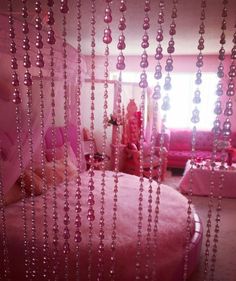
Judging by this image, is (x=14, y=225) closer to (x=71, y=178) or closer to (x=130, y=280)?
(x=130, y=280)

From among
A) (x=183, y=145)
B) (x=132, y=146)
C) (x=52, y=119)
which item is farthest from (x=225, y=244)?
(x=183, y=145)

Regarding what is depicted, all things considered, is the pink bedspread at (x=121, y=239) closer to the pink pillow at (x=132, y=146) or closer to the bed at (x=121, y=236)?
the bed at (x=121, y=236)

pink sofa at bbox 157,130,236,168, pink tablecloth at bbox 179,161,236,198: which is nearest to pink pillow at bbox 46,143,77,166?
pink tablecloth at bbox 179,161,236,198

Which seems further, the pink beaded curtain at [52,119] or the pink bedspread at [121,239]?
the pink bedspread at [121,239]

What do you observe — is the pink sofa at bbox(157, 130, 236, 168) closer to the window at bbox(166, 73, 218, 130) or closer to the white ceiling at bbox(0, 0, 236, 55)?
the window at bbox(166, 73, 218, 130)

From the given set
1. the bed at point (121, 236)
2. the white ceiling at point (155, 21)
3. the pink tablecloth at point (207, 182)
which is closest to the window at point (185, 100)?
the white ceiling at point (155, 21)

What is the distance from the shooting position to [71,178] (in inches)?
143

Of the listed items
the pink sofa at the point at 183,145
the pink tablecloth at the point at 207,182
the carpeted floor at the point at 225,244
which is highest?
the pink sofa at the point at 183,145

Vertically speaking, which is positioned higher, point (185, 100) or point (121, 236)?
point (185, 100)

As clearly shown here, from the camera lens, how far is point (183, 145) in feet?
23.7

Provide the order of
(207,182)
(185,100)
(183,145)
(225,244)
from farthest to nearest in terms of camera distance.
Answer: (185,100) → (183,145) → (207,182) → (225,244)

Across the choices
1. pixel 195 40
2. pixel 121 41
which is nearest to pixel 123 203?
pixel 121 41

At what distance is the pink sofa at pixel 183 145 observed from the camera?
6.75 meters

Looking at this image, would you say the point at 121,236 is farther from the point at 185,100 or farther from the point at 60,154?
the point at 185,100
